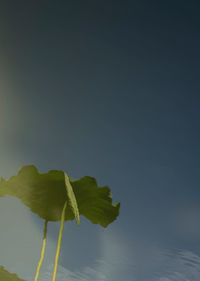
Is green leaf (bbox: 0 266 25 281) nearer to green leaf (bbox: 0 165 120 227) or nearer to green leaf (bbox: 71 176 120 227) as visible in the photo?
green leaf (bbox: 0 165 120 227)

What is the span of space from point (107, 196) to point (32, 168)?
1.20m

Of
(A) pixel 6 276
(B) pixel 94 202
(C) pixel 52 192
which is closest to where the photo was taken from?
(A) pixel 6 276

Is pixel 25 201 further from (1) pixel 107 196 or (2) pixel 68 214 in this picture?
(1) pixel 107 196

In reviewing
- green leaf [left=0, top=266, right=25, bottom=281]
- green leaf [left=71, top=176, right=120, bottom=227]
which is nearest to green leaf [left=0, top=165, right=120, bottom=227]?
green leaf [left=71, top=176, right=120, bottom=227]

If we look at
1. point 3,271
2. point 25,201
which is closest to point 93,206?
point 25,201

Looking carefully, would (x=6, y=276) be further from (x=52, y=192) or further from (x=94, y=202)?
(x=94, y=202)

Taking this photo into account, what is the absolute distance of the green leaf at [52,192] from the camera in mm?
5129

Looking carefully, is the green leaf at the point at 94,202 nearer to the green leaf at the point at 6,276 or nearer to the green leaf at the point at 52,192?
the green leaf at the point at 52,192

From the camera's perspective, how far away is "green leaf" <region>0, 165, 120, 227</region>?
5129 mm

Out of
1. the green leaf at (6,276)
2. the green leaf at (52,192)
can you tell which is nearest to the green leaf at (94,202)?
the green leaf at (52,192)

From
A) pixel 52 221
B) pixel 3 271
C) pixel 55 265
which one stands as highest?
pixel 52 221

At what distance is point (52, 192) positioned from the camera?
5.31 meters

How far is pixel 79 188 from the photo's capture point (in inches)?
201

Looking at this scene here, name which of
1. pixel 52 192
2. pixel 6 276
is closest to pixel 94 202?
pixel 52 192
